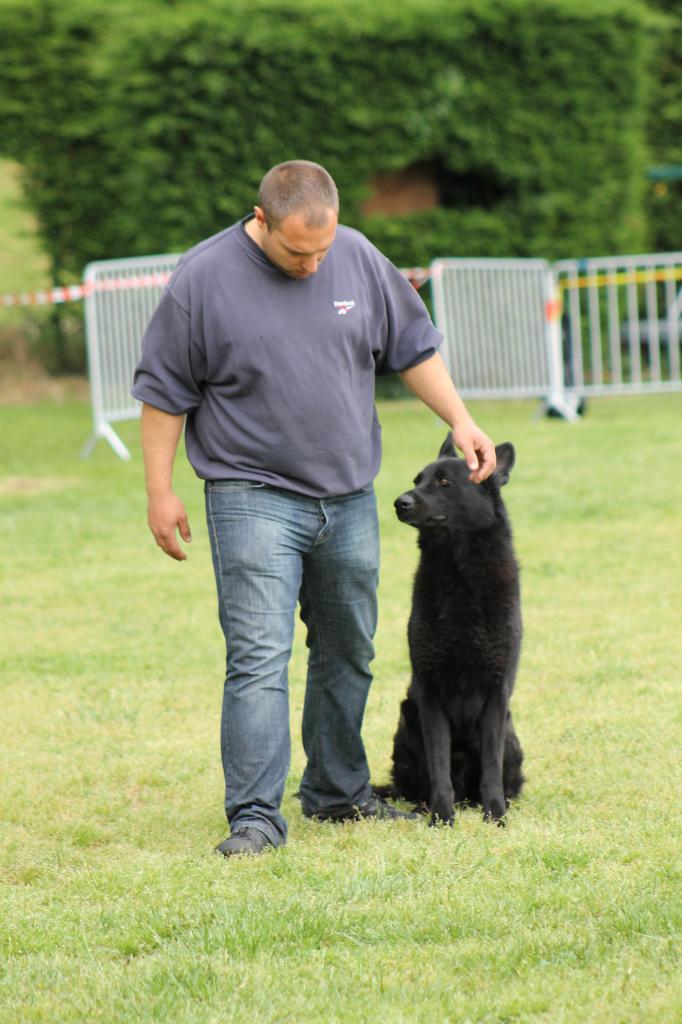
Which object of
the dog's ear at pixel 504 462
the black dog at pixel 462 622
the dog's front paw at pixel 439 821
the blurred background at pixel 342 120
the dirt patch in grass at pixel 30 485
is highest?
the blurred background at pixel 342 120

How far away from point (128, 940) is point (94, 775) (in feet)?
5.89

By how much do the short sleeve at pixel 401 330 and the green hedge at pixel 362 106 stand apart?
38.1ft

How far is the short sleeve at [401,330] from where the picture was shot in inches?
177

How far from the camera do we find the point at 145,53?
51.4 ft

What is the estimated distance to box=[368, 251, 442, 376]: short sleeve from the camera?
177 inches

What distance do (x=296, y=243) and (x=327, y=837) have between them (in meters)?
1.76

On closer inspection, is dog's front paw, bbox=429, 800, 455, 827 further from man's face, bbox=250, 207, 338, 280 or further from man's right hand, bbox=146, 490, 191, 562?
man's face, bbox=250, 207, 338, 280

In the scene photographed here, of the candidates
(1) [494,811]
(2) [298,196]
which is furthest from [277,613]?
(2) [298,196]

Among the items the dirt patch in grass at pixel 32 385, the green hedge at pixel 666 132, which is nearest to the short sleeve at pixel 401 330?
the dirt patch in grass at pixel 32 385

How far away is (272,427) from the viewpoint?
4266 millimetres

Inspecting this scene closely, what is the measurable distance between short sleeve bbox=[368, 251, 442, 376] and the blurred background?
457 inches

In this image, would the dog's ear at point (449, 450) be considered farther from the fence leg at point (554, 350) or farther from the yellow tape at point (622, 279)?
the yellow tape at point (622, 279)

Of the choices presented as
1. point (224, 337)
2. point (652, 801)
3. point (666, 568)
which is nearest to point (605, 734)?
point (652, 801)

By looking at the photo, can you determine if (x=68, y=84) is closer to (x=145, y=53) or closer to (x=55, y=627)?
(x=145, y=53)
